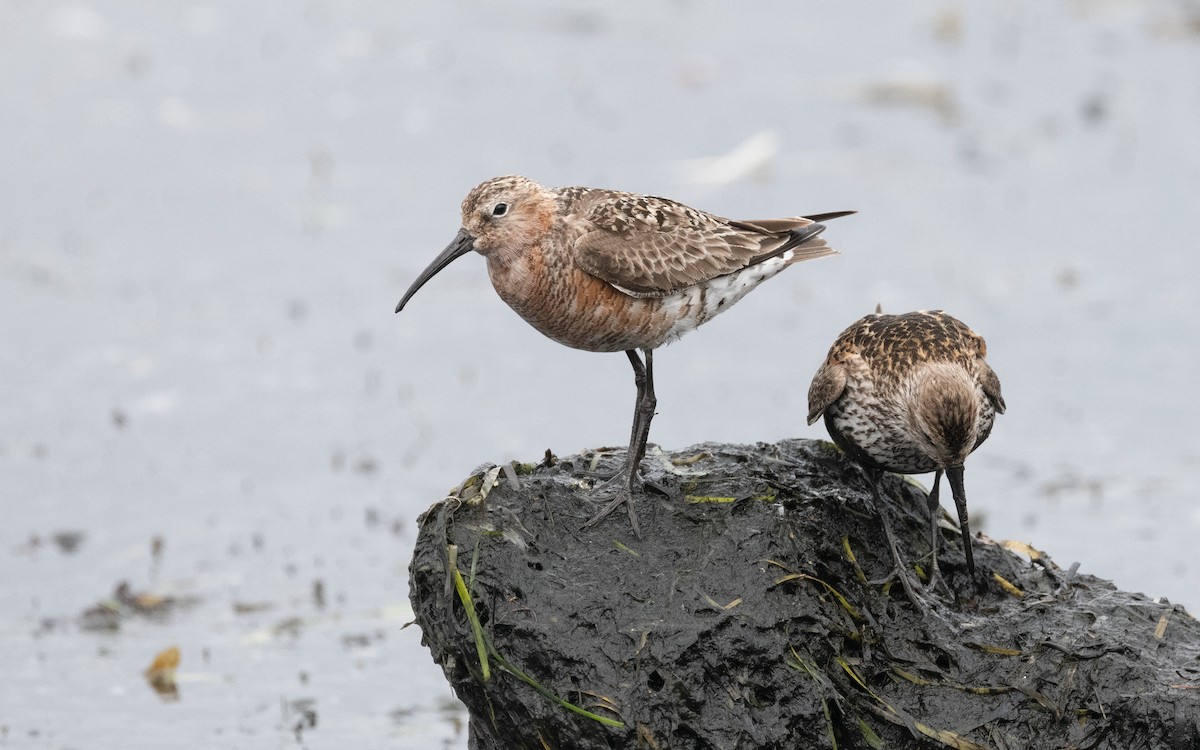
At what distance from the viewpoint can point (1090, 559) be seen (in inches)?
421

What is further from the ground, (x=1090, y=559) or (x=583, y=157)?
(x=583, y=157)

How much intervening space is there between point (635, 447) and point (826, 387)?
940 millimetres

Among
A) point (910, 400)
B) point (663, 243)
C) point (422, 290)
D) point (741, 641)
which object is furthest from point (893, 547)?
point (422, 290)

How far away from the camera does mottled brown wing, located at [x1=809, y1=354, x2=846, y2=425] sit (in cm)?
776

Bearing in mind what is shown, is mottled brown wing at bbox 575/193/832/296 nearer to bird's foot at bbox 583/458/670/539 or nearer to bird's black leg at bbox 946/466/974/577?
bird's foot at bbox 583/458/670/539

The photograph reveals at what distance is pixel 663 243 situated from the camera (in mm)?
8109

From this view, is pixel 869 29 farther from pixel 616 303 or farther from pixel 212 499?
pixel 616 303

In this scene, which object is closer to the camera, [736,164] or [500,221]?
[500,221]

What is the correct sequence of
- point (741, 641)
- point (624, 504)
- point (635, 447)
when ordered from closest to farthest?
point (741, 641), point (624, 504), point (635, 447)

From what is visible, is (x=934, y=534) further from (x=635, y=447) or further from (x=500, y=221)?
(x=500, y=221)

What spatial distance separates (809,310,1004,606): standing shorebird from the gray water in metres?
2.89

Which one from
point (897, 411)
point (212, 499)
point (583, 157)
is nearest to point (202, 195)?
A: point (583, 157)

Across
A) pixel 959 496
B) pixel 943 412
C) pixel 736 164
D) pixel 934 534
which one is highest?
pixel 736 164

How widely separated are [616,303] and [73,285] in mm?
7857
